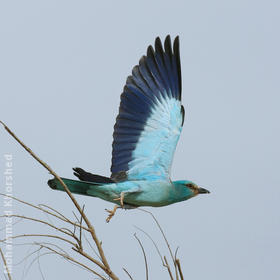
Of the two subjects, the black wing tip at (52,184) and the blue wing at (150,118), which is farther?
the blue wing at (150,118)

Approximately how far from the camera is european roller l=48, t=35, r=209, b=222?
5.50m

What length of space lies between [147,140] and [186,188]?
2.42 feet

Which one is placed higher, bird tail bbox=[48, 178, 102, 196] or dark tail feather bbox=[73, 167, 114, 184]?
dark tail feather bbox=[73, 167, 114, 184]

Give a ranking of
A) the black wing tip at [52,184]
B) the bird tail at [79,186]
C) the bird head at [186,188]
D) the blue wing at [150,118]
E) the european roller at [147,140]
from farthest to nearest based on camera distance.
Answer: the blue wing at [150,118] → the bird head at [186,188] → the european roller at [147,140] → the bird tail at [79,186] → the black wing tip at [52,184]

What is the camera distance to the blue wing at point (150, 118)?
593cm

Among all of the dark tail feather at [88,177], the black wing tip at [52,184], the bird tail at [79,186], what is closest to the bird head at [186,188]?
the dark tail feather at [88,177]

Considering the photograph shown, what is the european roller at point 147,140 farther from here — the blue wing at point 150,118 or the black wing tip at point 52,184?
the black wing tip at point 52,184

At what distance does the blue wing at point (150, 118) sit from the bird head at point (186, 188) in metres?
0.19

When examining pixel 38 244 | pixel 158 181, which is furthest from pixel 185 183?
pixel 38 244

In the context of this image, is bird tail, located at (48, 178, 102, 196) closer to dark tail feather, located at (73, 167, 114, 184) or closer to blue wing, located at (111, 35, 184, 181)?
dark tail feather, located at (73, 167, 114, 184)

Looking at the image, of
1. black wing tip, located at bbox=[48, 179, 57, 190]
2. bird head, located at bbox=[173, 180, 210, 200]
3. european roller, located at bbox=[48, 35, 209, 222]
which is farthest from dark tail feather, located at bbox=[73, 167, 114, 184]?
bird head, located at bbox=[173, 180, 210, 200]

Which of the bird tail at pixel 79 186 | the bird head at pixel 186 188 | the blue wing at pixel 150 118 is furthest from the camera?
the blue wing at pixel 150 118

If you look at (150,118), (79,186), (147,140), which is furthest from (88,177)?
(150,118)

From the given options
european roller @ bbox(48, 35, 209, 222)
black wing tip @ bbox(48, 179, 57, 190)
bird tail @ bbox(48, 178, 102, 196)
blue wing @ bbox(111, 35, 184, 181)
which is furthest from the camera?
blue wing @ bbox(111, 35, 184, 181)
